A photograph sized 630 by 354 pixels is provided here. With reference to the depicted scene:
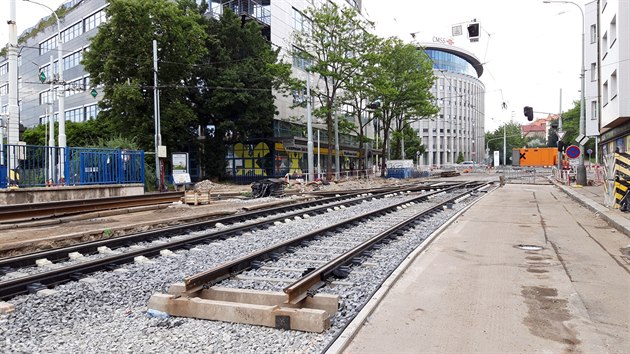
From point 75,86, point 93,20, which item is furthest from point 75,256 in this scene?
point 93,20

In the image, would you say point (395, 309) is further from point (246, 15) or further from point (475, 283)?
point (246, 15)

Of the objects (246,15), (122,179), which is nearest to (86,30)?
(246,15)

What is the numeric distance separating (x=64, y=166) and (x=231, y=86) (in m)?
23.7

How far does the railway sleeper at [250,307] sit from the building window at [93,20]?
50677 mm

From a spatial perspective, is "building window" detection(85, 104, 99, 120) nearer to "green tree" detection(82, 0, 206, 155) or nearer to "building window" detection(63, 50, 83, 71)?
"building window" detection(63, 50, 83, 71)

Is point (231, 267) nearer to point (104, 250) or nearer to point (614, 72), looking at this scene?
point (104, 250)

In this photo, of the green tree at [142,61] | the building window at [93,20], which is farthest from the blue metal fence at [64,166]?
the building window at [93,20]

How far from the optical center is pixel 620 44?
78.4 feet

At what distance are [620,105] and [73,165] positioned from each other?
24.7m

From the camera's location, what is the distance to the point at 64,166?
16.4 metres

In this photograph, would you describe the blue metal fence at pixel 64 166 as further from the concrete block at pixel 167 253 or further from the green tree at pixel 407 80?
the green tree at pixel 407 80

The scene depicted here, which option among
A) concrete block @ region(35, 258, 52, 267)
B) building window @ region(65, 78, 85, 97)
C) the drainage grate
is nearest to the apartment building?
the drainage grate

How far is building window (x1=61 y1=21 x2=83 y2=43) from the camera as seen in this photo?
5298cm

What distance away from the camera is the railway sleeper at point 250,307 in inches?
175
